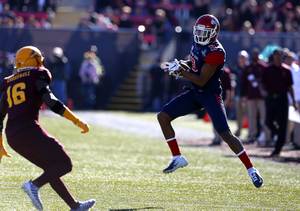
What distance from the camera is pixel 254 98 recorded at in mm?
19516

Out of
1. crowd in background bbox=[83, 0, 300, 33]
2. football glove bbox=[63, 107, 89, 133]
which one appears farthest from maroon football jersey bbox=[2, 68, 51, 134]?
crowd in background bbox=[83, 0, 300, 33]

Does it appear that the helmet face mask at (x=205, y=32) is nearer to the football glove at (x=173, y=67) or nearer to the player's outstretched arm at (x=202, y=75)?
the player's outstretched arm at (x=202, y=75)

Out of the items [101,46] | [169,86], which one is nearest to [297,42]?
[169,86]

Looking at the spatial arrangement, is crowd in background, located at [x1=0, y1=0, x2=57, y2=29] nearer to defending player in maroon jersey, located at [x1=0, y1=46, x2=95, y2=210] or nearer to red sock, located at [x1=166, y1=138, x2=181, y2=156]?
red sock, located at [x1=166, y1=138, x2=181, y2=156]

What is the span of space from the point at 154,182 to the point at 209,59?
182 centimetres

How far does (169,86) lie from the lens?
96.1 feet

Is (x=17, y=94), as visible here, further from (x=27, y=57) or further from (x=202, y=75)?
(x=202, y=75)

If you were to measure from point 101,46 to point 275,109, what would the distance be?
1425 cm

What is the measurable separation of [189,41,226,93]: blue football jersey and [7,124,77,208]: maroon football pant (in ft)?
8.93

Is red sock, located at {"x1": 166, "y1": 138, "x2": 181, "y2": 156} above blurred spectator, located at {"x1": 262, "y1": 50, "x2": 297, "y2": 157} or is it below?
above

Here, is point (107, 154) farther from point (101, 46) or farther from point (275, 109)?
point (101, 46)

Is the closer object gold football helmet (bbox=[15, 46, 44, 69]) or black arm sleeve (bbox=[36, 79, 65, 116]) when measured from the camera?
black arm sleeve (bbox=[36, 79, 65, 116])

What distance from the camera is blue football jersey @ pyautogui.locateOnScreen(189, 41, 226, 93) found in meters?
11.1

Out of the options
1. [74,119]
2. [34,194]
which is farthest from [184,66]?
[34,194]
